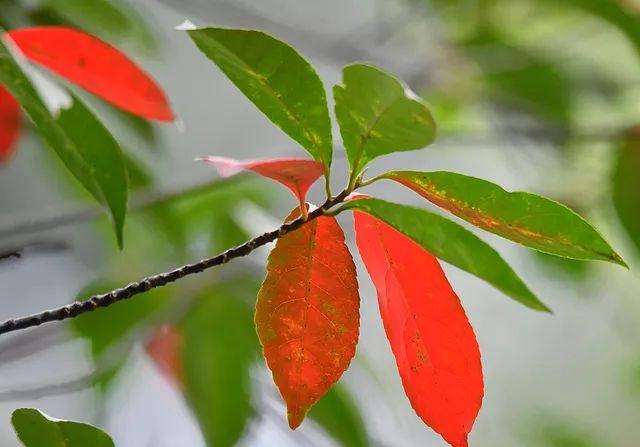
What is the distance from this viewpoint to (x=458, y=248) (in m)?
0.40

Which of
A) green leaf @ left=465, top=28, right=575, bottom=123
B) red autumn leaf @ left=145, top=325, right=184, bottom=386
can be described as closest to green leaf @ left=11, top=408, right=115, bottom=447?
red autumn leaf @ left=145, top=325, right=184, bottom=386

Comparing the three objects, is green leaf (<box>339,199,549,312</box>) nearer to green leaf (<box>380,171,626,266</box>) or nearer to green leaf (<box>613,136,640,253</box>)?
green leaf (<box>380,171,626,266</box>)

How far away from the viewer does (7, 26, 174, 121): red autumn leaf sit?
523 millimetres

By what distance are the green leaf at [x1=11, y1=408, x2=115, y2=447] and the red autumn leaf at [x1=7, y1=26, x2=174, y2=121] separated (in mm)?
200

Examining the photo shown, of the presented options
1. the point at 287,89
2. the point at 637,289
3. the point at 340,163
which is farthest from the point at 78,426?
the point at 637,289

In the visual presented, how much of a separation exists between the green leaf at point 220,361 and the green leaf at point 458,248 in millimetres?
537

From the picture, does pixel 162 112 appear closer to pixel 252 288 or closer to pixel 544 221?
pixel 544 221

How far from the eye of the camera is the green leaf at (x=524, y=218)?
0.40 m

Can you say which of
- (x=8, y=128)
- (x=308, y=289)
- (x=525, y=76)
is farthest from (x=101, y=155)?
(x=525, y=76)

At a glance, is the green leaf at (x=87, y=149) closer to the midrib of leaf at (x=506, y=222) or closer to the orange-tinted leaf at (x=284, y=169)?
the orange-tinted leaf at (x=284, y=169)

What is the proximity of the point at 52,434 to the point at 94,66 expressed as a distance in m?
0.23

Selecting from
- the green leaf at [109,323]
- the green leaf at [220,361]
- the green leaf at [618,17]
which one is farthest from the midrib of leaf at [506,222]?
the green leaf at [109,323]

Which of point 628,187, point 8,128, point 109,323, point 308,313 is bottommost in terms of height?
point 109,323

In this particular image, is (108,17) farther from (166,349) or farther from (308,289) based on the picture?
(308,289)
